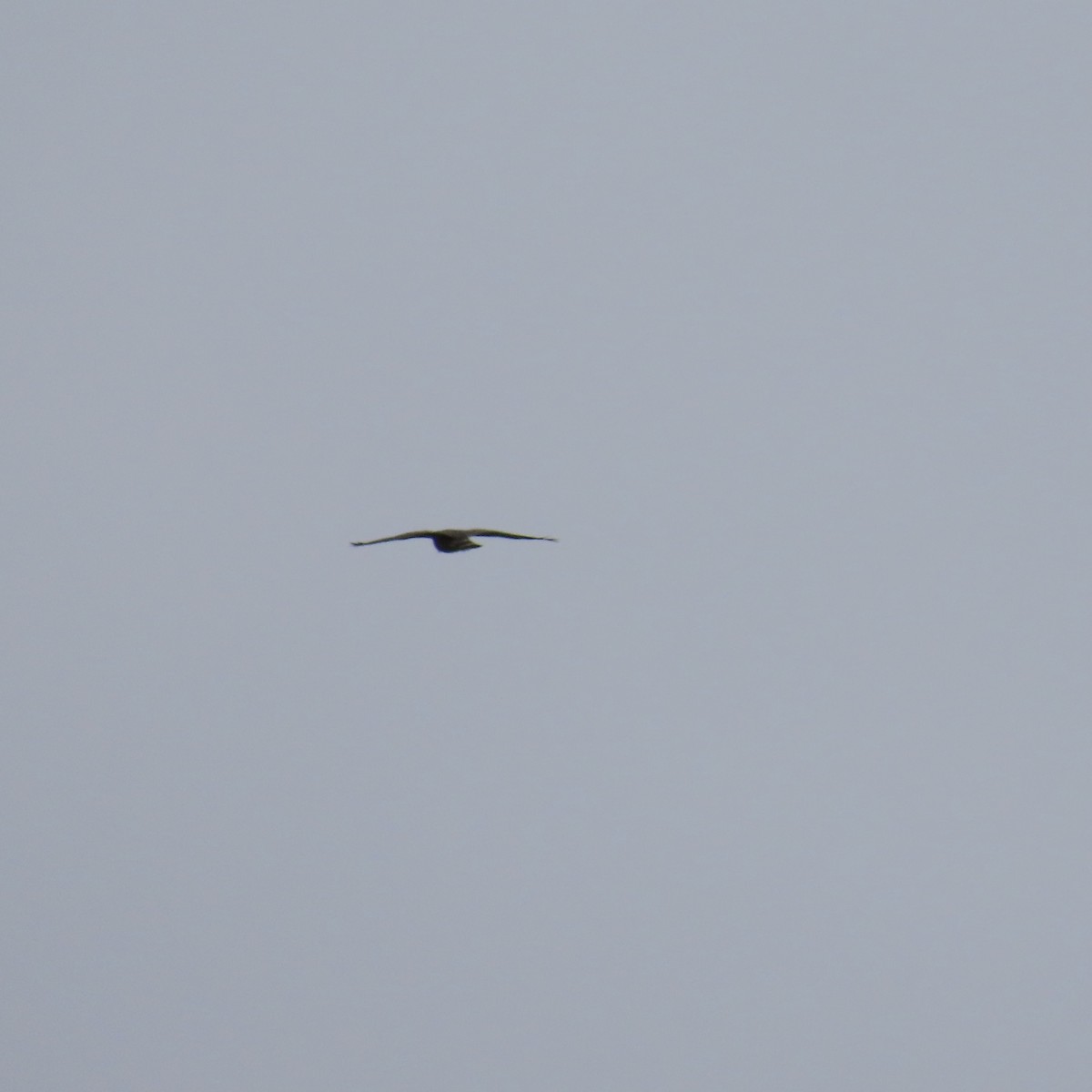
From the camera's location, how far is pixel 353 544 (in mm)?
38875

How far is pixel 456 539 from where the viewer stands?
41.9m

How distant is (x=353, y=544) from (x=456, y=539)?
3839 mm

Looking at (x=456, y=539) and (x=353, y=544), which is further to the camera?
(x=456, y=539)
